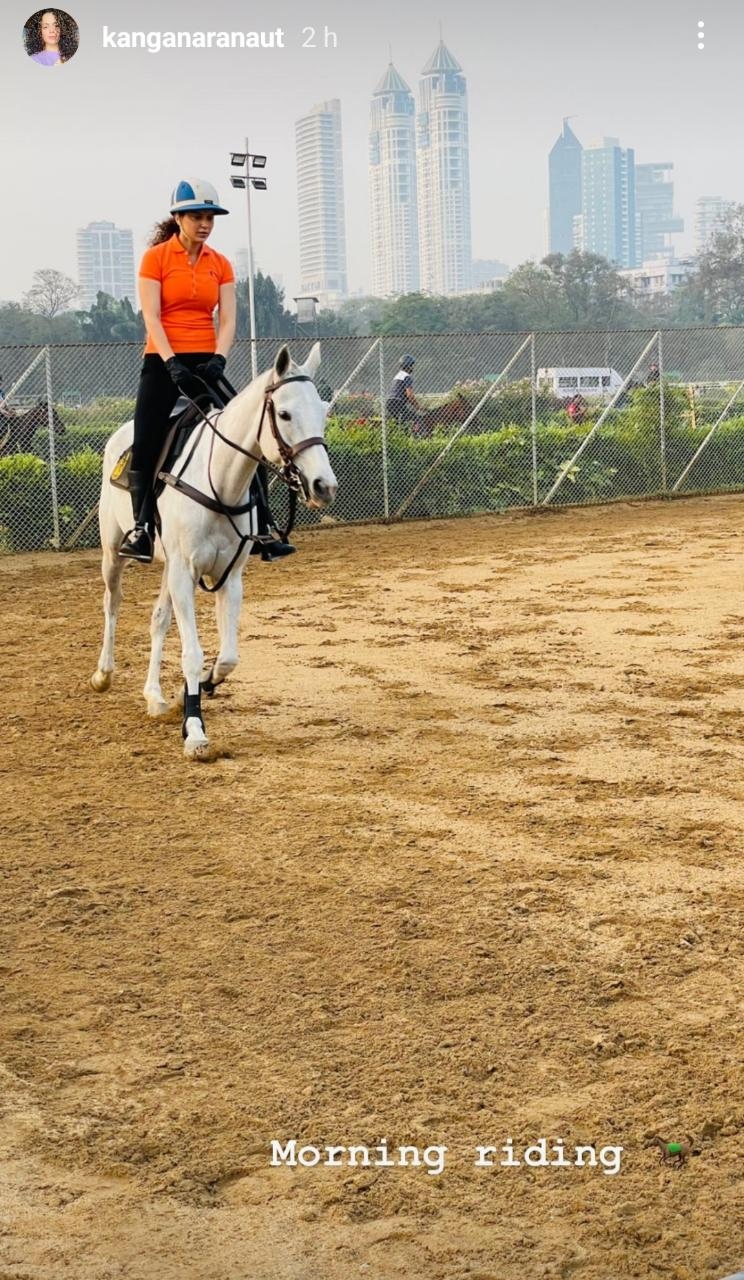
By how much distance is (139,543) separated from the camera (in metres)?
8.34

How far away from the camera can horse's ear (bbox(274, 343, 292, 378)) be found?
285 inches

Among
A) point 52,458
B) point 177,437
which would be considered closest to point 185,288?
point 177,437

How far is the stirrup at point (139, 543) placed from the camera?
833 cm

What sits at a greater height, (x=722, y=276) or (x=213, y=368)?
(x=722, y=276)

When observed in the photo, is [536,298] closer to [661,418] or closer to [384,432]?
[661,418]

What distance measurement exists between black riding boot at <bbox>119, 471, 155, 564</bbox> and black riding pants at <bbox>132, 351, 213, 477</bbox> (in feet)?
0.20

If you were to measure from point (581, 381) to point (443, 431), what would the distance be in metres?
5.73

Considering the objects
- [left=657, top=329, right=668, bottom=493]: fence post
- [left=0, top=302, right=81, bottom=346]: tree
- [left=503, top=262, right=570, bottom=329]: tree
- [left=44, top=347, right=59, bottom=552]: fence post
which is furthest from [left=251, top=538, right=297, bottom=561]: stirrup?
[left=503, top=262, right=570, bottom=329]: tree

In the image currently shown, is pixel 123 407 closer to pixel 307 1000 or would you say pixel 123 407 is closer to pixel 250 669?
pixel 250 669

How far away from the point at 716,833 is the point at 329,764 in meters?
2.24

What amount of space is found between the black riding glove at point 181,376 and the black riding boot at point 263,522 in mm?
597

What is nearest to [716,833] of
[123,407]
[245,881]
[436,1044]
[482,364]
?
[245,881]

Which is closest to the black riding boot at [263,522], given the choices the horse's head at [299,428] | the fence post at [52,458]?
the horse's head at [299,428]

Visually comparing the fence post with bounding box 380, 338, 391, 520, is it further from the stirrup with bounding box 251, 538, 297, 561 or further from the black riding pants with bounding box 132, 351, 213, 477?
the stirrup with bounding box 251, 538, 297, 561
